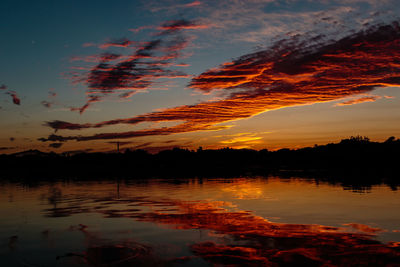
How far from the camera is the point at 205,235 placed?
55.9 feet

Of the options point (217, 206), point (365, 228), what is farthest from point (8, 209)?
point (365, 228)

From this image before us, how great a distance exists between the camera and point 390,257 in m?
12.6

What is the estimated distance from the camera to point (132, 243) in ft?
51.6

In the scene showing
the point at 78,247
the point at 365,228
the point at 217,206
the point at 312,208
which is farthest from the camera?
the point at 217,206

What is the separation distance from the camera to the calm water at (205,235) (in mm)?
13023

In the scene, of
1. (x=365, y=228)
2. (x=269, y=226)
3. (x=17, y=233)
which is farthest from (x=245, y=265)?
(x=17, y=233)

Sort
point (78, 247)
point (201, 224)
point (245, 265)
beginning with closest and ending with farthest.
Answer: point (245, 265), point (78, 247), point (201, 224)

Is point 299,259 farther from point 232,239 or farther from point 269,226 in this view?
point 269,226

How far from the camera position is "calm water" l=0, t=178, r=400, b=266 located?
13023 mm

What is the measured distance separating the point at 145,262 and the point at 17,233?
9560 millimetres

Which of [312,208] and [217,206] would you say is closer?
[312,208]

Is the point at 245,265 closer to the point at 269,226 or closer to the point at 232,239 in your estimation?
the point at 232,239

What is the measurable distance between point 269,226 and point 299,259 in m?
6.37

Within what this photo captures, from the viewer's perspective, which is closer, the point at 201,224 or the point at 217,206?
the point at 201,224
